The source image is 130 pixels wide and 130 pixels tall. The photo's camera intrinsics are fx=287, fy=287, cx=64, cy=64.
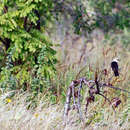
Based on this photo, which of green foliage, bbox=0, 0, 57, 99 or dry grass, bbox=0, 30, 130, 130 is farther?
green foliage, bbox=0, 0, 57, 99

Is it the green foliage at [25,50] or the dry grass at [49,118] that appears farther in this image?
the green foliage at [25,50]

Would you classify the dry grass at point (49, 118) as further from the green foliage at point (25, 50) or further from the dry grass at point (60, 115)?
the green foliage at point (25, 50)

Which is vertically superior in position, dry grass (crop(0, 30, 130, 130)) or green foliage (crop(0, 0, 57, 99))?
green foliage (crop(0, 0, 57, 99))

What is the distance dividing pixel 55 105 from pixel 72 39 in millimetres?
5854

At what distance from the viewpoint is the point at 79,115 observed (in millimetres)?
4562

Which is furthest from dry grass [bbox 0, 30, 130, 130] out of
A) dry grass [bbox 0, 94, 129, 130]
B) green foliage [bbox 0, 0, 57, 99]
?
green foliage [bbox 0, 0, 57, 99]

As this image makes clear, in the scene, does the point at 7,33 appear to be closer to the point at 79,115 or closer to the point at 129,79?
the point at 79,115

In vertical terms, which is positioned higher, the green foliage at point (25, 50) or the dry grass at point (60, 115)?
the green foliage at point (25, 50)

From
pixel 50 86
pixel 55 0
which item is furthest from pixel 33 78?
pixel 55 0

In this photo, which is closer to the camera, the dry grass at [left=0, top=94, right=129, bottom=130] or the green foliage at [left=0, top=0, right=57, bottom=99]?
the dry grass at [left=0, top=94, right=129, bottom=130]

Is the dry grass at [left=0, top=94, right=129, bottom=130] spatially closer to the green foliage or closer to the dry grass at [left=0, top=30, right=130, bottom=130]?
the dry grass at [left=0, top=30, right=130, bottom=130]

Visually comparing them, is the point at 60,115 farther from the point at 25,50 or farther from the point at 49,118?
the point at 25,50

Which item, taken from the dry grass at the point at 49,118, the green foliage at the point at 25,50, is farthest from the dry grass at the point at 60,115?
the green foliage at the point at 25,50

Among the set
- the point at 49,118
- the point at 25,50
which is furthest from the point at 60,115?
the point at 25,50
